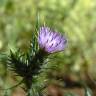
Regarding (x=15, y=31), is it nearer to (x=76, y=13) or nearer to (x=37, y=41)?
(x=76, y=13)

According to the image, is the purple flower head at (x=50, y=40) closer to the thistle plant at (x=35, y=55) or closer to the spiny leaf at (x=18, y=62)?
the thistle plant at (x=35, y=55)

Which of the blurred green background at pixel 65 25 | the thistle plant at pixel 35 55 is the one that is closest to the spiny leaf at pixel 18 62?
the thistle plant at pixel 35 55

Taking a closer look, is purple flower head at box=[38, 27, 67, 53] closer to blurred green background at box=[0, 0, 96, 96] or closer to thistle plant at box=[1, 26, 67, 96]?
thistle plant at box=[1, 26, 67, 96]

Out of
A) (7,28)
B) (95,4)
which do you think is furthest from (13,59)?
(95,4)

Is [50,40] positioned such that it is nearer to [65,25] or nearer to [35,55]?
[35,55]

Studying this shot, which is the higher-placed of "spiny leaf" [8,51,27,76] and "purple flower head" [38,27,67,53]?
"purple flower head" [38,27,67,53]

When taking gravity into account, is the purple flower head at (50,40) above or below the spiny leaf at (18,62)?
above

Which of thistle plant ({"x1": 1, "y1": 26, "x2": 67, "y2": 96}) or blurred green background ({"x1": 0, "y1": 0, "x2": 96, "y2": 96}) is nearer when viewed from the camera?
thistle plant ({"x1": 1, "y1": 26, "x2": 67, "y2": 96})

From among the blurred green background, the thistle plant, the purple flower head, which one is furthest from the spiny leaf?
the blurred green background
